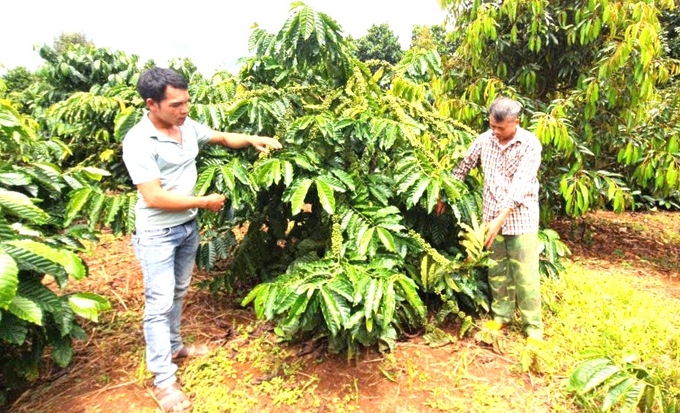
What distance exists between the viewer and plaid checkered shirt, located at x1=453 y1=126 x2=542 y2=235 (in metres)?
2.37

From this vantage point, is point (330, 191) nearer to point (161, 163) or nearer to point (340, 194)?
point (340, 194)

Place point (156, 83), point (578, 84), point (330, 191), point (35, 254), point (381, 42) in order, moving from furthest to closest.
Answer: point (381, 42), point (578, 84), point (330, 191), point (156, 83), point (35, 254)

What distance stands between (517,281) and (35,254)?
2342mm

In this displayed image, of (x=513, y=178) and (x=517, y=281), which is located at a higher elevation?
(x=513, y=178)

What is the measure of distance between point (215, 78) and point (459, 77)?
8.03 ft

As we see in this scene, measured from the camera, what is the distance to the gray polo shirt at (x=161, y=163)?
187 cm

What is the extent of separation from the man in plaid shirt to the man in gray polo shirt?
146 centimetres

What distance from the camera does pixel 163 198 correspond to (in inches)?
74.3

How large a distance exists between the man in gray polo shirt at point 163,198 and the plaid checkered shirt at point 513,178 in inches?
57.8

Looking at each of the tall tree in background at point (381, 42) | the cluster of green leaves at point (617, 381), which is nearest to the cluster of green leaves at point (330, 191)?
the cluster of green leaves at point (617, 381)

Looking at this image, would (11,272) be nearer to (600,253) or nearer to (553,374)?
(553,374)

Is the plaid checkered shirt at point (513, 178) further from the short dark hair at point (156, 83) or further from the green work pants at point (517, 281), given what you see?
the short dark hair at point (156, 83)

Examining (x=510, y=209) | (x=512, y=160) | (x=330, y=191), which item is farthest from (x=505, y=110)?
(x=330, y=191)

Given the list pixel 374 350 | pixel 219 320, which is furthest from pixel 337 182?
pixel 219 320
